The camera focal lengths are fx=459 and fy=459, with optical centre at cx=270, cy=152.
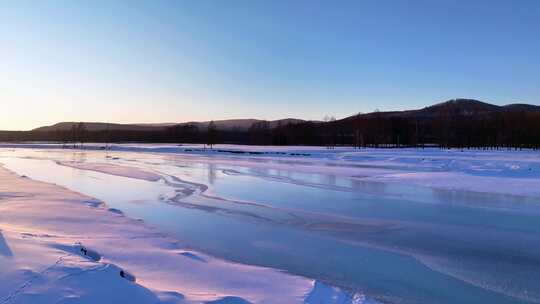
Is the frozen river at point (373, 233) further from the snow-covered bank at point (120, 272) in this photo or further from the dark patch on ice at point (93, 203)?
the snow-covered bank at point (120, 272)

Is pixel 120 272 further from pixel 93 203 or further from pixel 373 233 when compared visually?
pixel 93 203

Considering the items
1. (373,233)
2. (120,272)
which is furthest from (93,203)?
(120,272)

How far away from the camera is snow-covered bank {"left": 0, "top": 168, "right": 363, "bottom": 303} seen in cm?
459

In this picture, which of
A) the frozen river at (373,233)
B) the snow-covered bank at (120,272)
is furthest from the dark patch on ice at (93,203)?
the snow-covered bank at (120,272)

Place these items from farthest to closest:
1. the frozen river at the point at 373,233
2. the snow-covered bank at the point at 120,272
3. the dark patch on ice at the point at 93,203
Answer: the dark patch on ice at the point at 93,203, the frozen river at the point at 373,233, the snow-covered bank at the point at 120,272

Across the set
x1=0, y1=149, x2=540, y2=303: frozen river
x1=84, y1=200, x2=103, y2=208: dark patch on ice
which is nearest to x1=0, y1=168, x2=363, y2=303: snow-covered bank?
x1=0, y1=149, x2=540, y2=303: frozen river

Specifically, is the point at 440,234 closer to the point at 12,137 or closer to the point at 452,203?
the point at 452,203

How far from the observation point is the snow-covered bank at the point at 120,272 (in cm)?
459

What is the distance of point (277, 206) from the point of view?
13578mm

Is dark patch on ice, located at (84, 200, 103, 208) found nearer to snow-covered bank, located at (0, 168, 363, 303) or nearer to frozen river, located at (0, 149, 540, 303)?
frozen river, located at (0, 149, 540, 303)

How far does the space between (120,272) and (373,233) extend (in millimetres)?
Answer: 5820

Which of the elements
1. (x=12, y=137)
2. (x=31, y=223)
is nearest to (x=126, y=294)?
(x=31, y=223)

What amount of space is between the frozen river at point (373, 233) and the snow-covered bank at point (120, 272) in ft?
2.20

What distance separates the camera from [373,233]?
978cm
